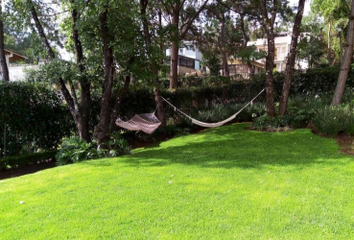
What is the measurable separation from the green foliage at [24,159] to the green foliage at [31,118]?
32 centimetres

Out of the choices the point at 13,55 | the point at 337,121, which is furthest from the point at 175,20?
the point at 13,55

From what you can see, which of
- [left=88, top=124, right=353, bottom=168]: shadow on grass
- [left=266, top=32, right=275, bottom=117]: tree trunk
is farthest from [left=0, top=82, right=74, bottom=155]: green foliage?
[left=266, top=32, right=275, bottom=117]: tree trunk

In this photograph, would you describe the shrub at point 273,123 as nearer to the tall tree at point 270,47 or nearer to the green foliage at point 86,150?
the tall tree at point 270,47

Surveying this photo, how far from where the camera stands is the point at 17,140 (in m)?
5.75

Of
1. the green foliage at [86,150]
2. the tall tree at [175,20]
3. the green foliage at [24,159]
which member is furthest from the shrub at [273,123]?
the green foliage at [24,159]

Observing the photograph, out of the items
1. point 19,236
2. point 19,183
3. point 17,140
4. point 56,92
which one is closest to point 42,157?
point 17,140

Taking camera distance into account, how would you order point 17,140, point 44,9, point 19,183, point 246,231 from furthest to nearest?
point 44,9
point 17,140
point 19,183
point 246,231

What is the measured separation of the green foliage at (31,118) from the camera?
5520 mm

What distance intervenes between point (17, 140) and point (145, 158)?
2940 mm

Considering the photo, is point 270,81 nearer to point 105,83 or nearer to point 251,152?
point 251,152

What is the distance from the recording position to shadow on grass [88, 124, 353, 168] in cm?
411

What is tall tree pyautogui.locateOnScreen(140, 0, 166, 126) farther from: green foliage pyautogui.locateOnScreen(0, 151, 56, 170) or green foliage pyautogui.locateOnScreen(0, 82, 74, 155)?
green foliage pyautogui.locateOnScreen(0, 151, 56, 170)

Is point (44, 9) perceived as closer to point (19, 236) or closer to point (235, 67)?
point (19, 236)

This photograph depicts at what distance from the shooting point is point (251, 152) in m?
4.77
